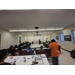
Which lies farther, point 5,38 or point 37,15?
point 5,38

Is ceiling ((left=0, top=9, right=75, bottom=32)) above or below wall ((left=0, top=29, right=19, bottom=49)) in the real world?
above

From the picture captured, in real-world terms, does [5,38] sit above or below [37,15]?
below

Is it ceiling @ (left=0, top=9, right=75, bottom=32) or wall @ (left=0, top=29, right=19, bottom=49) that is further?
wall @ (left=0, top=29, right=19, bottom=49)

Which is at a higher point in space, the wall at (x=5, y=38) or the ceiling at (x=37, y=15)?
the ceiling at (x=37, y=15)

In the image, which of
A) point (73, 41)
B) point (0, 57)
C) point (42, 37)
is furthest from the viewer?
point (42, 37)

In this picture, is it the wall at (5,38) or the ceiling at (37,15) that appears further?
the wall at (5,38)
